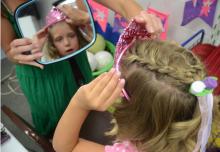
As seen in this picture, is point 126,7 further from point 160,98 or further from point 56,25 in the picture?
point 160,98

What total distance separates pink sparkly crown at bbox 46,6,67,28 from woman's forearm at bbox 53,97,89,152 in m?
0.23

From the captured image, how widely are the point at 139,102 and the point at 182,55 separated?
12 centimetres

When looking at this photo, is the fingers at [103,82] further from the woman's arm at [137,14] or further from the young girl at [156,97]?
the woman's arm at [137,14]

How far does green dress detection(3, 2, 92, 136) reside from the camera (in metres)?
0.85

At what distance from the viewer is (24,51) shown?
2.22 feet

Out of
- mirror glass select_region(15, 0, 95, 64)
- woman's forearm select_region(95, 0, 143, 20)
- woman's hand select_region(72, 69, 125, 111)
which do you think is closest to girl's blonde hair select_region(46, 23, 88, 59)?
mirror glass select_region(15, 0, 95, 64)

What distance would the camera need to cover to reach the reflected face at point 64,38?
28.5 inches

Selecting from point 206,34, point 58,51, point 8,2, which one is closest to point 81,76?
point 58,51

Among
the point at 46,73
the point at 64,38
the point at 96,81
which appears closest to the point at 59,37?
the point at 64,38

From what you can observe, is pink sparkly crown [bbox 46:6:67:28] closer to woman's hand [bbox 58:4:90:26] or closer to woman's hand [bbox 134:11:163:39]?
woman's hand [bbox 58:4:90:26]

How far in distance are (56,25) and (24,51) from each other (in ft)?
0.35

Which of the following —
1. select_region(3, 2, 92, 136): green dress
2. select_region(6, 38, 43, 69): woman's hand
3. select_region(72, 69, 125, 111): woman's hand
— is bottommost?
select_region(3, 2, 92, 136): green dress

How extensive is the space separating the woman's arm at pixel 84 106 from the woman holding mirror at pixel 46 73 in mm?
176

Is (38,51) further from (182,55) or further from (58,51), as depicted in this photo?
(182,55)
